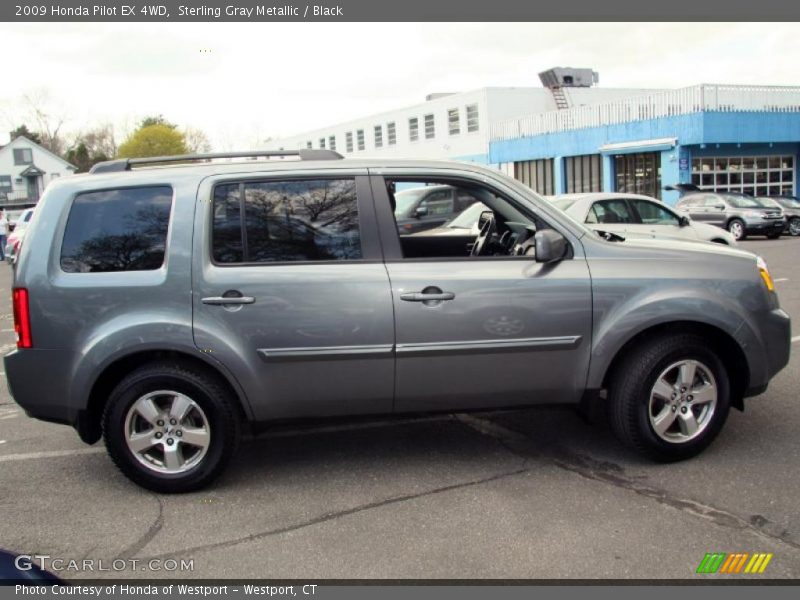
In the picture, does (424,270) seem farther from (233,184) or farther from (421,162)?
(233,184)

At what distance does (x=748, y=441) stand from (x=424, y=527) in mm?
2392

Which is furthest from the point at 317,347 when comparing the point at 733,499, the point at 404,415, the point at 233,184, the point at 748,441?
the point at 748,441

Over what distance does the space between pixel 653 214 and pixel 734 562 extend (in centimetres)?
955

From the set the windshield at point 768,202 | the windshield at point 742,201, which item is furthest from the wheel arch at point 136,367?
the windshield at point 768,202

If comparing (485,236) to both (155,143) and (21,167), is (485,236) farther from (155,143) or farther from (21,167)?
(155,143)

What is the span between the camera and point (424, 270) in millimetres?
4234

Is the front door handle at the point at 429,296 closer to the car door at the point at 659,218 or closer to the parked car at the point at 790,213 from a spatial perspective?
the car door at the point at 659,218

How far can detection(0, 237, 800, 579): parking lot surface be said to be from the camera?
345 cm

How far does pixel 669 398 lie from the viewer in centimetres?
441

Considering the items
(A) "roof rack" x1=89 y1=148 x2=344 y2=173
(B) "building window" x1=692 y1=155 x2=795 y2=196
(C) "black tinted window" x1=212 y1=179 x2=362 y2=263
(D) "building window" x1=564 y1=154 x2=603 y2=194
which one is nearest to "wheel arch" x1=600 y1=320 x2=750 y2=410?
(C) "black tinted window" x1=212 y1=179 x2=362 y2=263

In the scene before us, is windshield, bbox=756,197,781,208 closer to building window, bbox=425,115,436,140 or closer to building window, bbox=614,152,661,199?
building window, bbox=614,152,661,199

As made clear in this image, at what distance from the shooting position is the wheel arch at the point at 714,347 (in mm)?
4426

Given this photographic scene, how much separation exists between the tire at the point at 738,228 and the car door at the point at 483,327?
19.2m

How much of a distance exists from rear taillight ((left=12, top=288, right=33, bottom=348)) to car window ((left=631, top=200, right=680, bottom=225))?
9888mm
